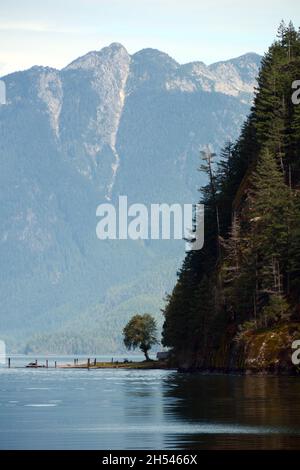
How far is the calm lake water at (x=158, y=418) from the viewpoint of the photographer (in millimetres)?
57906

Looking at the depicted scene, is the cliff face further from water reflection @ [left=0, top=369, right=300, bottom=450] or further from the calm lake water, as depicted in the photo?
the calm lake water

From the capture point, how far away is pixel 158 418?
73188 millimetres

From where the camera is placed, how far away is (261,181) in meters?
155

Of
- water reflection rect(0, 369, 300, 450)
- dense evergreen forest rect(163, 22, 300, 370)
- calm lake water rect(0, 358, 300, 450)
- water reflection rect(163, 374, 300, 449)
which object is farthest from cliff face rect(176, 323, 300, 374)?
calm lake water rect(0, 358, 300, 450)

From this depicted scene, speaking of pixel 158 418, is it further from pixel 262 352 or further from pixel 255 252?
pixel 255 252

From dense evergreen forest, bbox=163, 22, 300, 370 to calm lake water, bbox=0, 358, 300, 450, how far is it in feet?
101

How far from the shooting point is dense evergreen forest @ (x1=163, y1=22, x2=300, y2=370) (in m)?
142

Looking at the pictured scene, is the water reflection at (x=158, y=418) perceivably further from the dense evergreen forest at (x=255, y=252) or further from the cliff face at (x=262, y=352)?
the dense evergreen forest at (x=255, y=252)

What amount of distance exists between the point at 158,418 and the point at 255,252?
8125 cm

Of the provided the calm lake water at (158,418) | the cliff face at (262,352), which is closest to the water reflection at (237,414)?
the calm lake water at (158,418)

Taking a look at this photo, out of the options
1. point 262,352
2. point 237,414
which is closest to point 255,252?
point 262,352

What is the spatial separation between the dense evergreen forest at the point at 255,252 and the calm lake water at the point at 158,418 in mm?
30862

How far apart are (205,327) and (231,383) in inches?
2267
